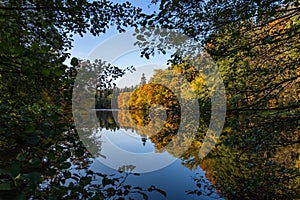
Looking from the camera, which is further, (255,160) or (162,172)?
(162,172)

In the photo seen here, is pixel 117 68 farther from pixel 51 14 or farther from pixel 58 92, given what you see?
pixel 51 14

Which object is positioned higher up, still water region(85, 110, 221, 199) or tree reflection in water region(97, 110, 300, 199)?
tree reflection in water region(97, 110, 300, 199)

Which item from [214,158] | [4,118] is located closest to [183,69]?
[4,118]

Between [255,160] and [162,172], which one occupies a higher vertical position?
[255,160]

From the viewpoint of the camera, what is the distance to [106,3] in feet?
9.71

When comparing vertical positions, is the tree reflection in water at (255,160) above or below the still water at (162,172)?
above

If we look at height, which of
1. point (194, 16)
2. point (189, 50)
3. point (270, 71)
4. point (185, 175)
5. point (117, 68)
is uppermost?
point (194, 16)

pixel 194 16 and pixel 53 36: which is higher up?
pixel 194 16

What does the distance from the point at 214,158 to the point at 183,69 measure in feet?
21.9

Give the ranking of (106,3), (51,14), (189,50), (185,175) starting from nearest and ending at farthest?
(51,14) → (106,3) → (189,50) → (185,175)

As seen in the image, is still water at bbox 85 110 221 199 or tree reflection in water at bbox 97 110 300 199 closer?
tree reflection in water at bbox 97 110 300 199

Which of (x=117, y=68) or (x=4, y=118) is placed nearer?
(x=4, y=118)

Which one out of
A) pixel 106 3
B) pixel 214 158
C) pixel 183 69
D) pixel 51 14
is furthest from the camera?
pixel 214 158

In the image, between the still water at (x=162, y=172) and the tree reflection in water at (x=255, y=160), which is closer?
the tree reflection in water at (x=255, y=160)
